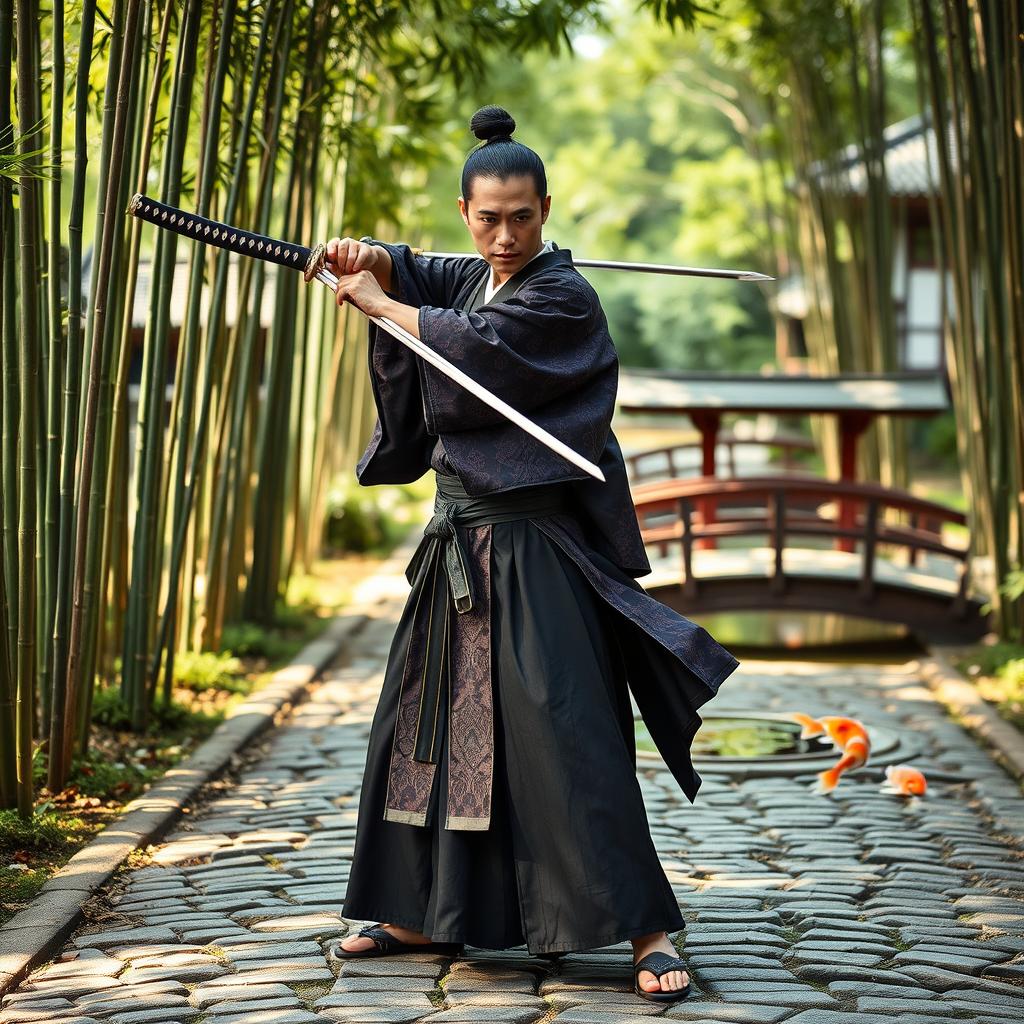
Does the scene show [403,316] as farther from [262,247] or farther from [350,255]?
[262,247]

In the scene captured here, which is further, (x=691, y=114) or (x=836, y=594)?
(x=691, y=114)

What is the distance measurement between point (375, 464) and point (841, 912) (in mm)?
1586

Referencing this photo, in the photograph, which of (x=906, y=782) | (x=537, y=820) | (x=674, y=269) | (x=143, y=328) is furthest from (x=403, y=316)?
(x=143, y=328)

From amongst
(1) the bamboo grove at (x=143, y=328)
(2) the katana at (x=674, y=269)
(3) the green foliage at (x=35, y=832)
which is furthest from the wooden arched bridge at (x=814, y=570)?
(2) the katana at (x=674, y=269)

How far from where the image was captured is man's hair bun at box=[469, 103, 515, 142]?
9.95 feet

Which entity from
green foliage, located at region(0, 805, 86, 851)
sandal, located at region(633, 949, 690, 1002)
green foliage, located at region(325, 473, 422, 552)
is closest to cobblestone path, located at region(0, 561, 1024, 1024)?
sandal, located at region(633, 949, 690, 1002)

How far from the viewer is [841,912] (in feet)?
11.7

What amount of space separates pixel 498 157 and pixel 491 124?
143 millimetres

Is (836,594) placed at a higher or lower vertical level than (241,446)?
lower

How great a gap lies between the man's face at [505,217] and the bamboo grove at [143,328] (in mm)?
1180

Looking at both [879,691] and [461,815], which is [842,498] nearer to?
[879,691]

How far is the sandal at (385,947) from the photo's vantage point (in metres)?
3.16

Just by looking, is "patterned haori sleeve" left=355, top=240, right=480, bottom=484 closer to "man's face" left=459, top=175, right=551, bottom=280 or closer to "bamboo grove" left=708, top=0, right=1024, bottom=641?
"man's face" left=459, top=175, right=551, bottom=280

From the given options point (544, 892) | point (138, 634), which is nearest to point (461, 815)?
point (544, 892)
